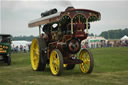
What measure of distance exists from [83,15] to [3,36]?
8.60m

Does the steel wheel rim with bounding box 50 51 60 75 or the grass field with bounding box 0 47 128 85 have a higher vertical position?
the steel wheel rim with bounding box 50 51 60 75

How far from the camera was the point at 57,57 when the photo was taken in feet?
26.9

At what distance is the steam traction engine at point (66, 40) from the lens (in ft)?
27.2

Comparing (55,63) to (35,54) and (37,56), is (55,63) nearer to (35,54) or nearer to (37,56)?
(37,56)

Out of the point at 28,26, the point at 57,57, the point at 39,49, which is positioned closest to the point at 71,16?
the point at 57,57

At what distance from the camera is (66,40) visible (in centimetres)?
872

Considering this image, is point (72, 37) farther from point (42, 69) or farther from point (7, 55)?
point (7, 55)

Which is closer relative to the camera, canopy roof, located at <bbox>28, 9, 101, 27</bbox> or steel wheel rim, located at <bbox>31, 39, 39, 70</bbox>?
canopy roof, located at <bbox>28, 9, 101, 27</bbox>

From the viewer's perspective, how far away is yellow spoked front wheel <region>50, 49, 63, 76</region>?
7910 millimetres

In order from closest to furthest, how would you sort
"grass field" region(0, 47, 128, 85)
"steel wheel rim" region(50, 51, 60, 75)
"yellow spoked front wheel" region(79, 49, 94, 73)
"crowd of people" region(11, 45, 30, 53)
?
"grass field" region(0, 47, 128, 85) → "steel wheel rim" region(50, 51, 60, 75) → "yellow spoked front wheel" region(79, 49, 94, 73) → "crowd of people" region(11, 45, 30, 53)

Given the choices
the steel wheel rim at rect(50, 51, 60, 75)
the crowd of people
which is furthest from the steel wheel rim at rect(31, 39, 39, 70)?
the crowd of people

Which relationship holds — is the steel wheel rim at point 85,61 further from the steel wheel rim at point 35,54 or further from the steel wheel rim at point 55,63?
the steel wheel rim at point 35,54

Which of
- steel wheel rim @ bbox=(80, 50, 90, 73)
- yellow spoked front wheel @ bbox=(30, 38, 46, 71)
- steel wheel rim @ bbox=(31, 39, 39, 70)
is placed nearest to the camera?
steel wheel rim @ bbox=(80, 50, 90, 73)

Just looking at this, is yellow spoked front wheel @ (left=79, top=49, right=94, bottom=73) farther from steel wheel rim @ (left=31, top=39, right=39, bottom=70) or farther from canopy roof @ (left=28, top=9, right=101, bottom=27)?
steel wheel rim @ (left=31, top=39, right=39, bottom=70)
